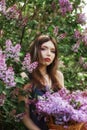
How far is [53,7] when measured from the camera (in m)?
4.16

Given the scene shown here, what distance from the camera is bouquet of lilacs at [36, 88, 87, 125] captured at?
8.96 feet

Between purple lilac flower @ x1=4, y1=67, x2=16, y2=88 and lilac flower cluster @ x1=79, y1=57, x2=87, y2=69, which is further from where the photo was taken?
lilac flower cluster @ x1=79, y1=57, x2=87, y2=69

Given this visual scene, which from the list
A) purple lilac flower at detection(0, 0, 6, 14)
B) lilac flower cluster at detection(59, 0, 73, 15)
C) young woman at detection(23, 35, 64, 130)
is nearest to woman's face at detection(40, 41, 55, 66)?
young woman at detection(23, 35, 64, 130)

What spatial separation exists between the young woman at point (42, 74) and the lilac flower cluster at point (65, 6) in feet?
2.03

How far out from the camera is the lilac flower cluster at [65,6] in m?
3.85

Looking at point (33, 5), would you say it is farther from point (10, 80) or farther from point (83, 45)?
point (10, 80)

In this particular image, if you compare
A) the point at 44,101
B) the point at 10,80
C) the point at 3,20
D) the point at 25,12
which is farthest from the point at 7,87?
the point at 25,12

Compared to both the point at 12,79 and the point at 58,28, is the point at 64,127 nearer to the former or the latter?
the point at 12,79

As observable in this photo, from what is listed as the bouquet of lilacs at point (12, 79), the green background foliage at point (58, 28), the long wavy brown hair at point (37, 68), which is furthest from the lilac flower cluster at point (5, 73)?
the green background foliage at point (58, 28)

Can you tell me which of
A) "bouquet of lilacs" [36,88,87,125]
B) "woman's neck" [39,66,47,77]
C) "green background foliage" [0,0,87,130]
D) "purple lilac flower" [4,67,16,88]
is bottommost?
"bouquet of lilacs" [36,88,87,125]

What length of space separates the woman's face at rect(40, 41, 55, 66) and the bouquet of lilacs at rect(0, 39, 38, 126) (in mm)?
169

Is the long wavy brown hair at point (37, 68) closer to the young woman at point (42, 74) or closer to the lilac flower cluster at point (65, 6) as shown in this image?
the young woman at point (42, 74)

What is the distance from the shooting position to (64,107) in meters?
2.73

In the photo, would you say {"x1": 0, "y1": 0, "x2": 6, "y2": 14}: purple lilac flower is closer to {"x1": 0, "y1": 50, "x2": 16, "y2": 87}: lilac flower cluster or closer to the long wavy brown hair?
the long wavy brown hair
